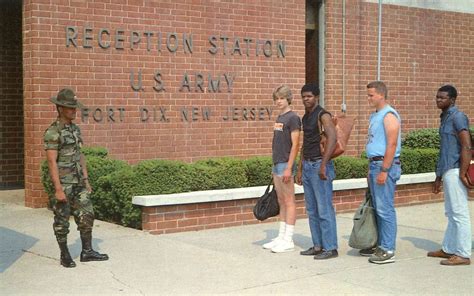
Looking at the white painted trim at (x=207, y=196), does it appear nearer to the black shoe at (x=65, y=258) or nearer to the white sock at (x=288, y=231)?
the white sock at (x=288, y=231)

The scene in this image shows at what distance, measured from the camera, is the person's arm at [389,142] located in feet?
24.1

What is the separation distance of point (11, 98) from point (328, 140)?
7.73m

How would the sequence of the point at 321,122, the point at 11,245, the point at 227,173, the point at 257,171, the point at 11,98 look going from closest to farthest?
1. the point at 321,122
2. the point at 11,245
3. the point at 227,173
4. the point at 257,171
5. the point at 11,98

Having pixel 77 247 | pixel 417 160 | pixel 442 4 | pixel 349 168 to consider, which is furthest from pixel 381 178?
pixel 442 4

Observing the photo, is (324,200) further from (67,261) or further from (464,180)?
(67,261)

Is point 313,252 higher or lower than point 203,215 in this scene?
lower

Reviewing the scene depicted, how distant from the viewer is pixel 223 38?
41.5ft

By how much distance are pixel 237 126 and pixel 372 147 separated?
18.4ft

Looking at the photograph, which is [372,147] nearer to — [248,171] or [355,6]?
[248,171]

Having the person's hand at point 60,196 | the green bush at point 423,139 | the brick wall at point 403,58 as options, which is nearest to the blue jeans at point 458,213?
the person's hand at point 60,196

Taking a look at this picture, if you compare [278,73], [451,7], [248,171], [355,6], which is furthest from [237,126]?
[451,7]

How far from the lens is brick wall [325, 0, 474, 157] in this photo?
14.5 metres

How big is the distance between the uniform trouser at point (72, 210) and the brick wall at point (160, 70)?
12.1 ft

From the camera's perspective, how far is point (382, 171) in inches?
291
